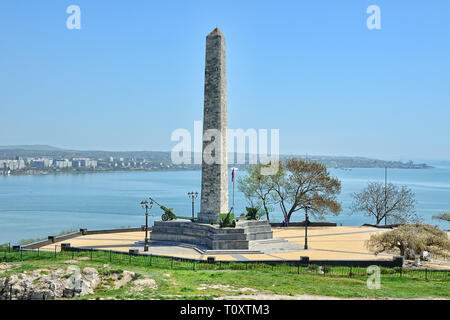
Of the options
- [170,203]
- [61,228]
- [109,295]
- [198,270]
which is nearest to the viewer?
[109,295]

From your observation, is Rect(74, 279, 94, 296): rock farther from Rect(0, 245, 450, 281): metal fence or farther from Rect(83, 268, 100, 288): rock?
Rect(0, 245, 450, 281): metal fence

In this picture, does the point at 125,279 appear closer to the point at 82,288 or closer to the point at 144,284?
the point at 82,288

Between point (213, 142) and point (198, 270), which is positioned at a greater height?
point (213, 142)

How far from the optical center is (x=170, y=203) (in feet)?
311

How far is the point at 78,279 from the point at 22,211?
70.8 metres

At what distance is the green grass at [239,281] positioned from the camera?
15.5 metres

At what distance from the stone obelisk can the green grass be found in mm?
7564

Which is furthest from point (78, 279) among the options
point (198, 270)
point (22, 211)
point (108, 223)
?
Answer: point (22, 211)

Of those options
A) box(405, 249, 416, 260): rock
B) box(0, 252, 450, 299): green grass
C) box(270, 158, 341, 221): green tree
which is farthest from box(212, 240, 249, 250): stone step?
box(270, 158, 341, 221): green tree

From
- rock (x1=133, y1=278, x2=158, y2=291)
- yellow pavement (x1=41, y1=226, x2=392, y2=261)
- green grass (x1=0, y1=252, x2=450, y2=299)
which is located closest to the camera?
green grass (x1=0, y1=252, x2=450, y2=299)

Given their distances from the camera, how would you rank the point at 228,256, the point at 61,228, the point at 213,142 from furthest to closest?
the point at 61,228 → the point at 213,142 → the point at 228,256

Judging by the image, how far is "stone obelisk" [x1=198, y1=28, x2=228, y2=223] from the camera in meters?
29.8

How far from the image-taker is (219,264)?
22469mm
